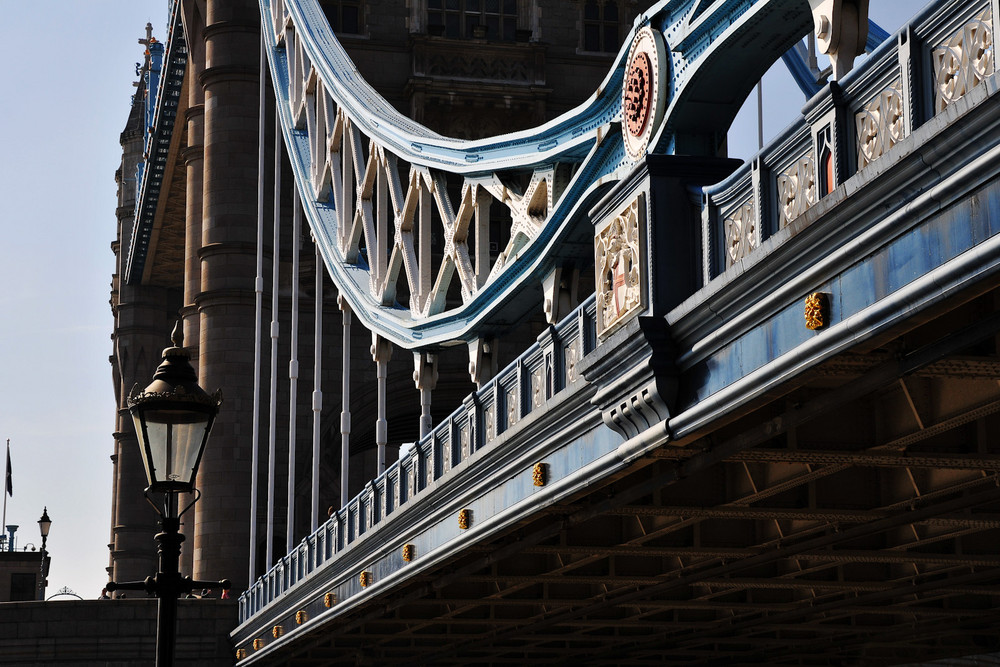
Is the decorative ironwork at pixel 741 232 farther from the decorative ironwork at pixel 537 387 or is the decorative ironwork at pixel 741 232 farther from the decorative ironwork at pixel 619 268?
the decorative ironwork at pixel 537 387

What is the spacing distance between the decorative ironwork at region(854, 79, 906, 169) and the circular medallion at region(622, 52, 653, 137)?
4.27 m

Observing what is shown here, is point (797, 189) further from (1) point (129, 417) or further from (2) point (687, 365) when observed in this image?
(1) point (129, 417)

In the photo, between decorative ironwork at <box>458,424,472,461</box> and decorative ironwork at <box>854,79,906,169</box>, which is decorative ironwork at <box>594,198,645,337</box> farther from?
decorative ironwork at <box>458,424,472,461</box>

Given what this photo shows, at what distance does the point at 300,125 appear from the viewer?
3875cm

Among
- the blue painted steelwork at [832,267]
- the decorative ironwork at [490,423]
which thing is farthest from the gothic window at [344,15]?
the blue painted steelwork at [832,267]

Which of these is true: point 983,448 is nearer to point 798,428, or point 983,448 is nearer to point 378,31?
point 798,428

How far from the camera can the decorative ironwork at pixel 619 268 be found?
41.7 ft

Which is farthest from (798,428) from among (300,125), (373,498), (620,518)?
(300,125)

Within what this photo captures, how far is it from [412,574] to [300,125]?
18885 millimetres

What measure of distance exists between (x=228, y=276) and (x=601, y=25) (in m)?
11.8

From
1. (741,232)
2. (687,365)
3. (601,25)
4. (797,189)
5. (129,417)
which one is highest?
(601,25)

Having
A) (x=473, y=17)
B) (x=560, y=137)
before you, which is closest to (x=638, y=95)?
(x=560, y=137)

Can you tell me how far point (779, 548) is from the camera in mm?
19266

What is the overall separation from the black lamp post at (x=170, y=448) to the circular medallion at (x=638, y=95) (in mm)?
4399
